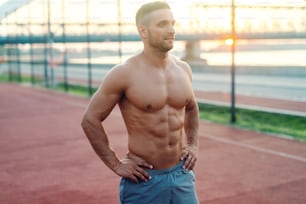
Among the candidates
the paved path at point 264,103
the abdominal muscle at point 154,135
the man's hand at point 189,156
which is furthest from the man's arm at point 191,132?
the paved path at point 264,103

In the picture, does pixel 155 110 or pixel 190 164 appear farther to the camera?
pixel 190 164

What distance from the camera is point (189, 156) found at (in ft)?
11.4

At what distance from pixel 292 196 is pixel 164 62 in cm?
362

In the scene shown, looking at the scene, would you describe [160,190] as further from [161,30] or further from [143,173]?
[161,30]

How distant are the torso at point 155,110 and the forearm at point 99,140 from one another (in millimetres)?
144

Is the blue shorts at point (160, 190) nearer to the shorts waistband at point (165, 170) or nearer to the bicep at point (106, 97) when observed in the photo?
the shorts waistband at point (165, 170)

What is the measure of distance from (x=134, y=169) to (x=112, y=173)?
176 inches

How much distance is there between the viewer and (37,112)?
16250mm

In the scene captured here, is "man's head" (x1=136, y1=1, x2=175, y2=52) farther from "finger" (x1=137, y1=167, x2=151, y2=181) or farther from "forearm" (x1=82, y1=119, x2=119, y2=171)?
"finger" (x1=137, y1=167, x2=151, y2=181)

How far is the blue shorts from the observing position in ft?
10.7

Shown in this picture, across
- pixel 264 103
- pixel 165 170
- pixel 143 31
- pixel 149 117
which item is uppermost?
pixel 143 31

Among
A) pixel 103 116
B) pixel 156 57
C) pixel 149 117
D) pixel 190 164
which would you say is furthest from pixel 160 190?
pixel 156 57

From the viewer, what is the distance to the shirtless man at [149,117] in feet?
10.6

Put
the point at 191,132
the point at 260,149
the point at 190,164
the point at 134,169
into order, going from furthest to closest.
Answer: the point at 260,149 → the point at 191,132 → the point at 190,164 → the point at 134,169
